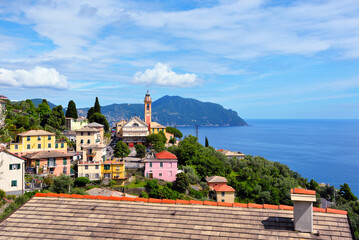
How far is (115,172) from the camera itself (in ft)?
138

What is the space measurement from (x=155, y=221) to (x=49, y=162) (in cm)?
3532

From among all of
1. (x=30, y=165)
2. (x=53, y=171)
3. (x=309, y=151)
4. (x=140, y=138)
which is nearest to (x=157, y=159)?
(x=53, y=171)

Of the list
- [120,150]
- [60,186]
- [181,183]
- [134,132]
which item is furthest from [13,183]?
[134,132]

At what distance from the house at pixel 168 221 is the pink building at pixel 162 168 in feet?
111

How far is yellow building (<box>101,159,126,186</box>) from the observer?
1646 inches

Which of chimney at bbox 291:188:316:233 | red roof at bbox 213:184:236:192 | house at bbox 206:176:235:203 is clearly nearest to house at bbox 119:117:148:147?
house at bbox 206:176:235:203

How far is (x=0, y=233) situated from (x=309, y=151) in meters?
156

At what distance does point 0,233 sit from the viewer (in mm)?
10344

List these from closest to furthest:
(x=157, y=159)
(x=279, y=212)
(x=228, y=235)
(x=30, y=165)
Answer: (x=228, y=235), (x=279, y=212), (x=30, y=165), (x=157, y=159)

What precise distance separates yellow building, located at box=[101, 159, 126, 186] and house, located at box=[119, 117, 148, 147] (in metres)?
27.6

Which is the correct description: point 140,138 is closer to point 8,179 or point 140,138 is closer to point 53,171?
point 53,171

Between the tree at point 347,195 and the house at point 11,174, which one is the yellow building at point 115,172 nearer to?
the house at point 11,174

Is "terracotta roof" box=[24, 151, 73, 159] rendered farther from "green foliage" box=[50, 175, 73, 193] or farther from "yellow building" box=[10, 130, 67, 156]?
"green foliage" box=[50, 175, 73, 193]

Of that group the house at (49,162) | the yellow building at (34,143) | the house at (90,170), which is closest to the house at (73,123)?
the yellow building at (34,143)
